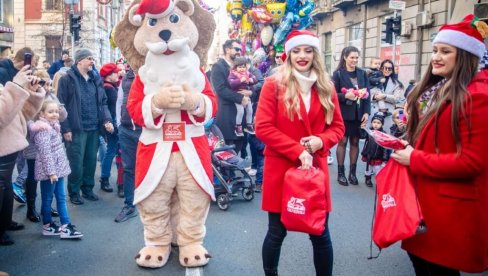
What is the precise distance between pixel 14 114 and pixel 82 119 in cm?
254

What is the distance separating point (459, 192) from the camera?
8.57 ft

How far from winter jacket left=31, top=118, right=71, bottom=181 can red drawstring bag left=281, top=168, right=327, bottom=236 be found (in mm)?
2753

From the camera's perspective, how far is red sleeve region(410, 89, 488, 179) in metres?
2.54

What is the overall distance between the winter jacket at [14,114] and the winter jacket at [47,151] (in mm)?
432

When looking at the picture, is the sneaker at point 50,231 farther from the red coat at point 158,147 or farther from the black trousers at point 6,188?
the red coat at point 158,147

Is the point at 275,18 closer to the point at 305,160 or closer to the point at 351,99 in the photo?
the point at 351,99

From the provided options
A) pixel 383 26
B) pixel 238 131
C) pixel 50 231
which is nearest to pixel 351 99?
pixel 238 131

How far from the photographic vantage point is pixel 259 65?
10273 millimetres

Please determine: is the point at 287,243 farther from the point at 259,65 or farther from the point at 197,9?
the point at 259,65

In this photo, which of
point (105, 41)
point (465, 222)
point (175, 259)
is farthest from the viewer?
point (105, 41)

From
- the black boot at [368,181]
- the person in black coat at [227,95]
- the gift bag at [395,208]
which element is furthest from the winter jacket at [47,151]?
the black boot at [368,181]

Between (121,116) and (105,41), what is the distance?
36.7 m

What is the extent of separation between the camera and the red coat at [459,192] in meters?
2.55

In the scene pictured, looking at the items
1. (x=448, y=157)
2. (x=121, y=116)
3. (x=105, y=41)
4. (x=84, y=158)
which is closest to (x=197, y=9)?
(x=121, y=116)
